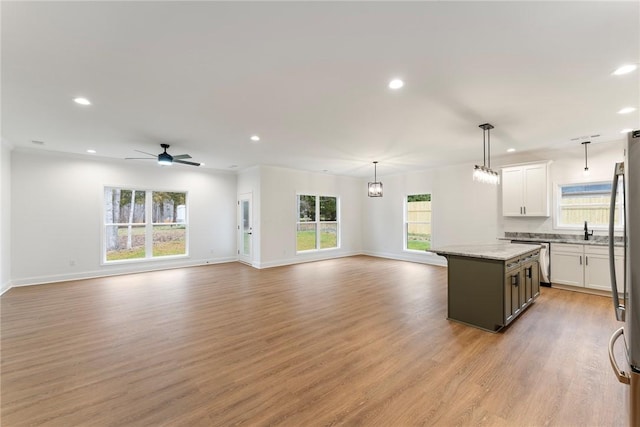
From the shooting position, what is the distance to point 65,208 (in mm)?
5898

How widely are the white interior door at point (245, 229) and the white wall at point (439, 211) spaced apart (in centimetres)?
405

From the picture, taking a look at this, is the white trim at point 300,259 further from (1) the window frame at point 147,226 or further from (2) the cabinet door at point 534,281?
(2) the cabinet door at point 534,281

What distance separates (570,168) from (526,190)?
819 millimetres

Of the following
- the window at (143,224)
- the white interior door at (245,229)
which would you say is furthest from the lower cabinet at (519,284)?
the window at (143,224)

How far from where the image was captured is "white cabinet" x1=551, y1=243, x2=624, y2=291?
4586 mm

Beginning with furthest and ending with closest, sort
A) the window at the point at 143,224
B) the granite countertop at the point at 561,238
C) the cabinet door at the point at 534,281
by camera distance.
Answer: the window at the point at 143,224 → the granite countertop at the point at 561,238 → the cabinet door at the point at 534,281

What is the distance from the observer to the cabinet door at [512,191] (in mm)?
5832

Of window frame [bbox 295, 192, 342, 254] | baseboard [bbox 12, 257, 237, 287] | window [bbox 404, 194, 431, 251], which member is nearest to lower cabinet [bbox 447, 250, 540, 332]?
window [bbox 404, 194, 431, 251]

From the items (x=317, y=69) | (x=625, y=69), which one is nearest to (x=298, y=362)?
(x=317, y=69)

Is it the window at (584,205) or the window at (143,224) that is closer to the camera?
the window at (584,205)

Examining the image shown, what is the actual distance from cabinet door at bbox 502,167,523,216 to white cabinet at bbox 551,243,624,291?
101 centimetres

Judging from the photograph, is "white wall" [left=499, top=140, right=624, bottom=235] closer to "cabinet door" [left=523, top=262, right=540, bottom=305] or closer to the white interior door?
"cabinet door" [left=523, top=262, right=540, bottom=305]

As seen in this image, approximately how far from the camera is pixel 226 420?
74.4 inches

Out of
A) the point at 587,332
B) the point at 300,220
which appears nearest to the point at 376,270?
the point at 300,220
